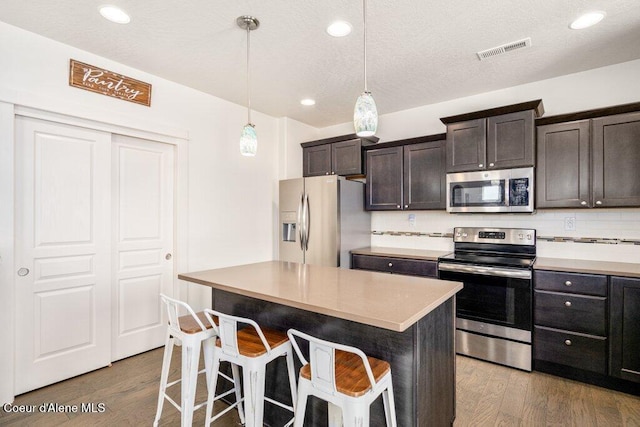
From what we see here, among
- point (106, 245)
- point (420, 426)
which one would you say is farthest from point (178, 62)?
point (420, 426)

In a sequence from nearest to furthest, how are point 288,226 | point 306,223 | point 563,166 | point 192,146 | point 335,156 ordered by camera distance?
point 563,166, point 192,146, point 306,223, point 288,226, point 335,156

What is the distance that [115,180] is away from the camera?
298 centimetres

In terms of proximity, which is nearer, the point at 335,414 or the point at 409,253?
the point at 335,414

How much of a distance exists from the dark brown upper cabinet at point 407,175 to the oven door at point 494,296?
85 cm

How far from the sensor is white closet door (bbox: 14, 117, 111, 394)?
8.07ft

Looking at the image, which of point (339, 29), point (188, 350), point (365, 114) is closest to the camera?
point (365, 114)

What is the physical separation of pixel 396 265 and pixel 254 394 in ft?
7.42

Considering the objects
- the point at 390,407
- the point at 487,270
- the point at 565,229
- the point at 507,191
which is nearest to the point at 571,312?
the point at 487,270

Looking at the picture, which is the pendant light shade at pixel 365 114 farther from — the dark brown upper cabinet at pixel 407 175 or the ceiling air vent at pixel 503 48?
the dark brown upper cabinet at pixel 407 175

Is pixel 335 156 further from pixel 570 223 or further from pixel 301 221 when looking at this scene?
pixel 570 223

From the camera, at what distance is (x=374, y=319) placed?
130 centimetres

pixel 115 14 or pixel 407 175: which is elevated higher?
pixel 115 14

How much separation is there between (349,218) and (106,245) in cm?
250

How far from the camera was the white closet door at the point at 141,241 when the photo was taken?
118 inches
